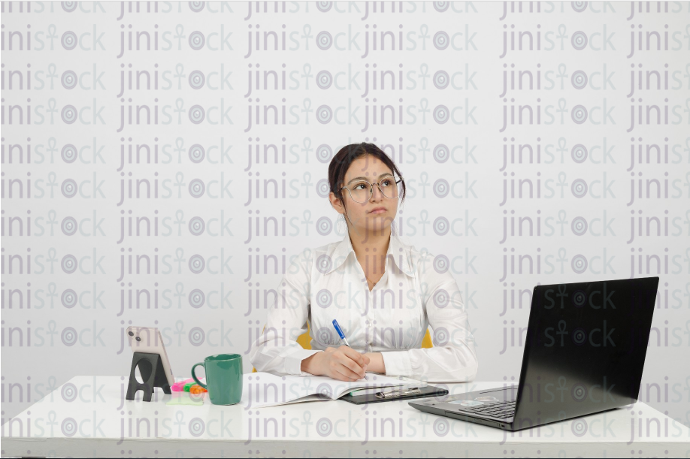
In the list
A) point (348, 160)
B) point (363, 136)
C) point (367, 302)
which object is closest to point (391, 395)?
point (367, 302)

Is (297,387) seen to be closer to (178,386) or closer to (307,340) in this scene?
(178,386)

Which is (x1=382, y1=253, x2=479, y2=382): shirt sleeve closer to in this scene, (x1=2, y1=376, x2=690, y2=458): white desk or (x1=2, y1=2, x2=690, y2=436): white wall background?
(x1=2, y1=376, x2=690, y2=458): white desk

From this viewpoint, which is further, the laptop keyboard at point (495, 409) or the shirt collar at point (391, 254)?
the shirt collar at point (391, 254)

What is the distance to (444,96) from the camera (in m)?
2.93

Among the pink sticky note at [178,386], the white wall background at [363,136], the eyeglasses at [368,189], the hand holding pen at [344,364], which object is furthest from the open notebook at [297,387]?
the white wall background at [363,136]

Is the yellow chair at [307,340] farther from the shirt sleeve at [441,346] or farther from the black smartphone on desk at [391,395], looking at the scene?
the black smartphone on desk at [391,395]

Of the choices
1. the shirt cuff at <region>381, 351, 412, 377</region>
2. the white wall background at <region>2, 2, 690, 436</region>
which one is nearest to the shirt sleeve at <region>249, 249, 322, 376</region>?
the shirt cuff at <region>381, 351, 412, 377</region>

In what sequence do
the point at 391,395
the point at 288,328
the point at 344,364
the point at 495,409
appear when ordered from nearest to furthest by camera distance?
the point at 495,409 → the point at 391,395 → the point at 344,364 → the point at 288,328

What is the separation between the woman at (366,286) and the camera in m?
2.06

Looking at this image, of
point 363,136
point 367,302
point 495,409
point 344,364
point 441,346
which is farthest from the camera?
point 363,136

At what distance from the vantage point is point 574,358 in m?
1.24

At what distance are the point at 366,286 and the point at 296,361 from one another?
51 cm

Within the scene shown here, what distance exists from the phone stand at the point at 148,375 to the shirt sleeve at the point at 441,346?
617mm

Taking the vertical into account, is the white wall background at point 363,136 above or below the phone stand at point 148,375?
above
